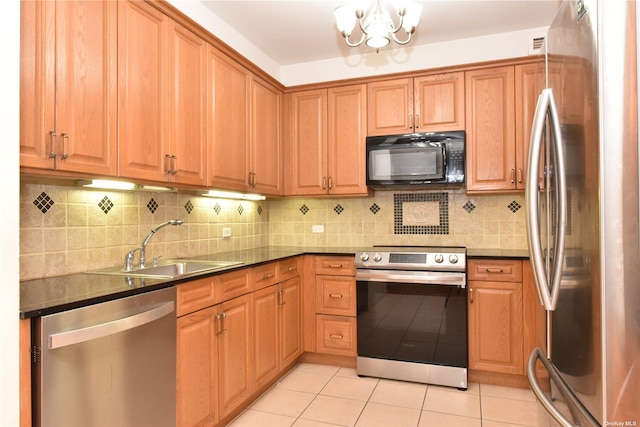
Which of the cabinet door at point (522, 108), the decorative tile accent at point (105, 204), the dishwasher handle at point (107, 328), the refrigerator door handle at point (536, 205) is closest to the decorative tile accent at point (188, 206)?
the decorative tile accent at point (105, 204)

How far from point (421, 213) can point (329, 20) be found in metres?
1.70

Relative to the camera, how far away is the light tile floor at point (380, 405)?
231 cm

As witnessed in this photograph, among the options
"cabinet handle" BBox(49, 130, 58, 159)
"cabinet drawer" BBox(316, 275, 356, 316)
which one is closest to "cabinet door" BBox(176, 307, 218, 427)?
"cabinet handle" BBox(49, 130, 58, 159)

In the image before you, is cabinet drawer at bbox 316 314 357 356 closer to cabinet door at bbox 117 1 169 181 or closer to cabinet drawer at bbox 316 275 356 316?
cabinet drawer at bbox 316 275 356 316

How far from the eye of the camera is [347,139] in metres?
3.36

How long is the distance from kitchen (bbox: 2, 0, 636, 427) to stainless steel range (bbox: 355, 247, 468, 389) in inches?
22.6

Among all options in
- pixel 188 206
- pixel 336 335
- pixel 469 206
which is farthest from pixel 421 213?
pixel 188 206

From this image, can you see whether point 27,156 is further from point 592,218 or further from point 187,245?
point 592,218

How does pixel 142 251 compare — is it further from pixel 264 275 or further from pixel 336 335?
pixel 336 335

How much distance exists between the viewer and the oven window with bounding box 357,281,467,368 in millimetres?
2768

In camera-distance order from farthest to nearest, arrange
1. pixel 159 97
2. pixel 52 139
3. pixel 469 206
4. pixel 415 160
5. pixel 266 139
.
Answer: pixel 469 206
pixel 266 139
pixel 415 160
pixel 159 97
pixel 52 139

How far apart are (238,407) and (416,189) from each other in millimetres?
2129

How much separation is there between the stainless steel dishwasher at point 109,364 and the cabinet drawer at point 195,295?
0.19ft

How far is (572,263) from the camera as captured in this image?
1187 mm
